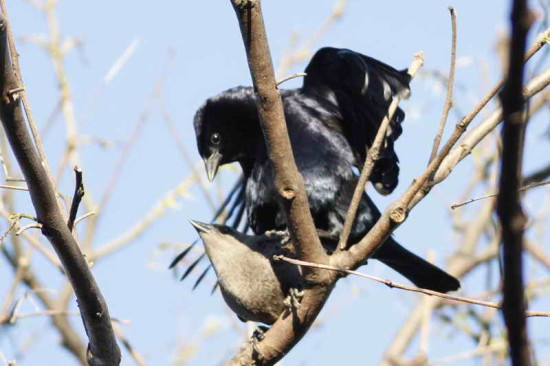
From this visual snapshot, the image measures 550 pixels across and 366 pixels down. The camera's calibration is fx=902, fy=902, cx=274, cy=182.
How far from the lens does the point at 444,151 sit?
257 centimetres

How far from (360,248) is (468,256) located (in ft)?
13.4

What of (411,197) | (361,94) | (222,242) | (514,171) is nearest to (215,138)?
(361,94)

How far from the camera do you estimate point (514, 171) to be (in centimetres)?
103

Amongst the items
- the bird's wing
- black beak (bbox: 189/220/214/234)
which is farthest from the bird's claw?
the bird's wing

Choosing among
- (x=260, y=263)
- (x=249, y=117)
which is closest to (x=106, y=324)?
(x=260, y=263)

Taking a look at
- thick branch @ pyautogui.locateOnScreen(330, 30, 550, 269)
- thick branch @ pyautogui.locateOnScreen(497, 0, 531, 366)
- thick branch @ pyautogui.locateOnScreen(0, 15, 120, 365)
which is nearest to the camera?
thick branch @ pyautogui.locateOnScreen(497, 0, 531, 366)

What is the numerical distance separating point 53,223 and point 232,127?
2.80 m

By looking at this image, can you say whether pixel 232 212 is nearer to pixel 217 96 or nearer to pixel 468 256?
pixel 217 96

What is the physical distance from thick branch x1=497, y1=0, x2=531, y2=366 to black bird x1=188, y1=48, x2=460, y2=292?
2990 millimetres

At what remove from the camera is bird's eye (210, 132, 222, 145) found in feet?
16.5

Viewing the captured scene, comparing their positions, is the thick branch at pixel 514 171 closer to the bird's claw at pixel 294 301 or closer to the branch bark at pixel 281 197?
the branch bark at pixel 281 197

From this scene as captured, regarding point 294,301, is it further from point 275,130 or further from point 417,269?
point 417,269

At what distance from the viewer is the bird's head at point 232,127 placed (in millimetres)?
4988

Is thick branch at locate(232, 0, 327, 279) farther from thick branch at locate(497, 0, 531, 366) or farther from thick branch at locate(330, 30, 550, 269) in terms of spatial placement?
thick branch at locate(497, 0, 531, 366)
